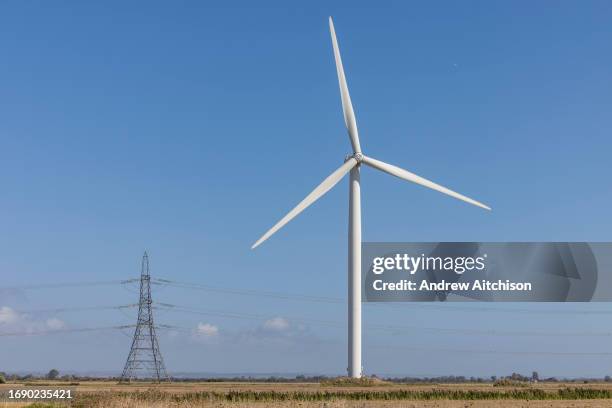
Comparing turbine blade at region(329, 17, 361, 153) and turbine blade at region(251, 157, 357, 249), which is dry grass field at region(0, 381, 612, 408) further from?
turbine blade at region(329, 17, 361, 153)

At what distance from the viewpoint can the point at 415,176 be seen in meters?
113

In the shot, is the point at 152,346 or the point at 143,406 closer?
the point at 143,406

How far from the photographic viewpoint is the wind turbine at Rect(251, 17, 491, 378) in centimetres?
10450

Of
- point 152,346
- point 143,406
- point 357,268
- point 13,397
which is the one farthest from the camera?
point 152,346

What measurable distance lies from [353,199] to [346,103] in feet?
41.9

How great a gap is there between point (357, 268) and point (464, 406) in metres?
38.8

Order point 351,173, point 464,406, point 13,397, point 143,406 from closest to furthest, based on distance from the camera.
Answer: point 143,406, point 464,406, point 13,397, point 351,173

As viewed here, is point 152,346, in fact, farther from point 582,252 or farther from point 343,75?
point 582,252

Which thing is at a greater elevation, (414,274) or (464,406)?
(414,274)

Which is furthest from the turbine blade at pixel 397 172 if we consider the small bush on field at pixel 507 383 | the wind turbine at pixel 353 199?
the small bush on field at pixel 507 383

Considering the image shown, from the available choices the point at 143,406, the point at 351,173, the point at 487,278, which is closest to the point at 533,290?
the point at 487,278

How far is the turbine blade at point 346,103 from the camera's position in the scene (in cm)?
11225

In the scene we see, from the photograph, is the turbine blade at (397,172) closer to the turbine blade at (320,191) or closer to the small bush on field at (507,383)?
the turbine blade at (320,191)

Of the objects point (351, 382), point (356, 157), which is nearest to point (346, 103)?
point (356, 157)
